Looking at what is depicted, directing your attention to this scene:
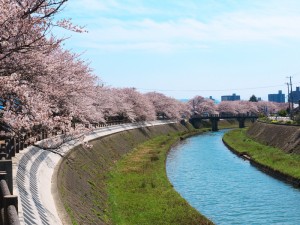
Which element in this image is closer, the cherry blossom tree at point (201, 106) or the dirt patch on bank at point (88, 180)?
the dirt patch on bank at point (88, 180)

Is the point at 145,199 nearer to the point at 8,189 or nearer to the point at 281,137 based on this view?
the point at 8,189

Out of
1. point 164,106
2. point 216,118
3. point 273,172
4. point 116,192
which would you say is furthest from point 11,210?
point 216,118

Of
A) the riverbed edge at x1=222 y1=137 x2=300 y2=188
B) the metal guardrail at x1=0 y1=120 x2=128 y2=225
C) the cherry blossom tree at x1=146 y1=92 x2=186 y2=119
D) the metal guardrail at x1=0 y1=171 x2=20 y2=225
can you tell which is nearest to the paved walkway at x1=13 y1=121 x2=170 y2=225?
the metal guardrail at x1=0 y1=120 x2=128 y2=225

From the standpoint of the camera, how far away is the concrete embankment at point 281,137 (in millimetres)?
55881

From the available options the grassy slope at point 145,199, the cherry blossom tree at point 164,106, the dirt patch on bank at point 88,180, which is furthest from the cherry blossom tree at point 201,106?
the grassy slope at point 145,199

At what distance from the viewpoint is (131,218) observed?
2538 centimetres

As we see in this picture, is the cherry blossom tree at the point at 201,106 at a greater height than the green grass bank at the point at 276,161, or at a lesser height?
greater

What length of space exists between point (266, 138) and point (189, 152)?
49.3ft

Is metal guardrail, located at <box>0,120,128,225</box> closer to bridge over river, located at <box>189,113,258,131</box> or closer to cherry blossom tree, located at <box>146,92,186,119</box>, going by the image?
cherry blossom tree, located at <box>146,92,186,119</box>

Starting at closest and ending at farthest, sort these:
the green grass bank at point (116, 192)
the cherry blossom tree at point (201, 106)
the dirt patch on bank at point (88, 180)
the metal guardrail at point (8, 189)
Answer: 1. the metal guardrail at point (8, 189)
2. the dirt patch on bank at point (88, 180)
3. the green grass bank at point (116, 192)
4. the cherry blossom tree at point (201, 106)

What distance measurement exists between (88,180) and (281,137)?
1632 inches

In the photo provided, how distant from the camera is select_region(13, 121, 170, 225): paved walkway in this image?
51.8 ft

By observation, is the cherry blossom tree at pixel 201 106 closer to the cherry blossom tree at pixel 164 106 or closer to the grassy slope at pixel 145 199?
the cherry blossom tree at pixel 164 106

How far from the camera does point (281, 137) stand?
64938 mm
